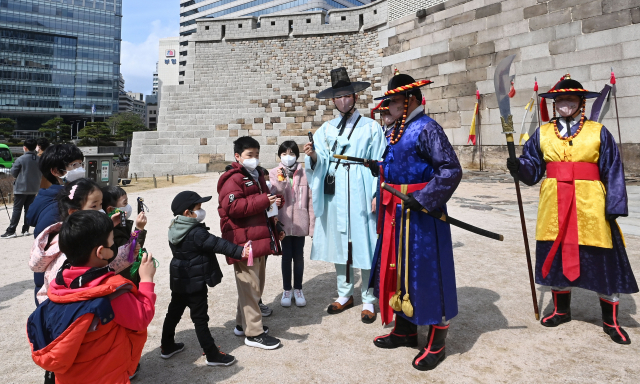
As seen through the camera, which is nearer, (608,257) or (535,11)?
(608,257)

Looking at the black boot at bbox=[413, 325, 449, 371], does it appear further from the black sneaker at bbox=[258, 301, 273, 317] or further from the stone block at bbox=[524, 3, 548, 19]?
the stone block at bbox=[524, 3, 548, 19]

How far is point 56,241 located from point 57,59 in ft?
274

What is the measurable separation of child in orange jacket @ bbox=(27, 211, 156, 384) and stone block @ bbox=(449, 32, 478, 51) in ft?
45.0

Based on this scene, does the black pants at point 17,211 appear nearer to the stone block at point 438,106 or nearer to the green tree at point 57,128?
the stone block at point 438,106

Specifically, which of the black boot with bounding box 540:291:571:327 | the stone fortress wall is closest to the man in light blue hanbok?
the black boot with bounding box 540:291:571:327

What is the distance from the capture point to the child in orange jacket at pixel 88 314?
156 cm

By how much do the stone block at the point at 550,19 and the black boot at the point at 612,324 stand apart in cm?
1090

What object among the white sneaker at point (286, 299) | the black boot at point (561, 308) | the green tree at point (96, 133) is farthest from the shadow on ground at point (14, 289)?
the green tree at point (96, 133)

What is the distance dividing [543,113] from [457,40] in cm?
1095

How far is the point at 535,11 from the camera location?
11570 millimetres

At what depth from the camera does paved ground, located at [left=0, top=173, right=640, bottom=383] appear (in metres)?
2.35

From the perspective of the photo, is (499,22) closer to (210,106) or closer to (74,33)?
(210,106)

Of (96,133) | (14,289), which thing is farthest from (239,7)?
(14,289)

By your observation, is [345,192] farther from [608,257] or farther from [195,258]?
[608,257]
